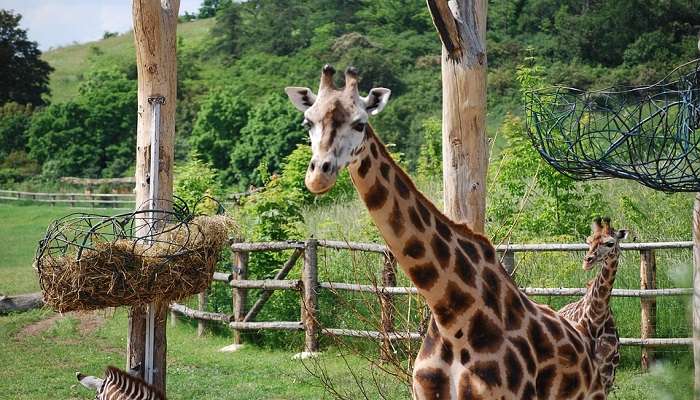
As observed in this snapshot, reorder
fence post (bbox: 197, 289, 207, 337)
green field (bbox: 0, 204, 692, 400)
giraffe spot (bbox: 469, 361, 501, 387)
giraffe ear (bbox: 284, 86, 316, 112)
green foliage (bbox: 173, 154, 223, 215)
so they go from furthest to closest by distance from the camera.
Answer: green foliage (bbox: 173, 154, 223, 215) < fence post (bbox: 197, 289, 207, 337) < green field (bbox: 0, 204, 692, 400) < giraffe spot (bbox: 469, 361, 501, 387) < giraffe ear (bbox: 284, 86, 316, 112)

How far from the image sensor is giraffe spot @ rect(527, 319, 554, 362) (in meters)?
4.95

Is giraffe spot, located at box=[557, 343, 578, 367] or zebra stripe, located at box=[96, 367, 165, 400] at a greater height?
giraffe spot, located at box=[557, 343, 578, 367]

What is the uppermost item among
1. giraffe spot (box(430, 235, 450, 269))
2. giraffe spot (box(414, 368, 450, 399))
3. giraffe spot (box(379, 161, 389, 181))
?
giraffe spot (box(379, 161, 389, 181))

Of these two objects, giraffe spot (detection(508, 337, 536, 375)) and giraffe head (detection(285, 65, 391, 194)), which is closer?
giraffe head (detection(285, 65, 391, 194))

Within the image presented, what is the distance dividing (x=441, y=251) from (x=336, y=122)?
3.11 ft

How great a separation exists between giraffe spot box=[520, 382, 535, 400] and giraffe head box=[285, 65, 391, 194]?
4.59 feet

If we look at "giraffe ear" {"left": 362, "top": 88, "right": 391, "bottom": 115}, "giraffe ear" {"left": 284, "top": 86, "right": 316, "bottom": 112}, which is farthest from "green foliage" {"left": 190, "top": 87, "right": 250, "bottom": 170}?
"giraffe ear" {"left": 362, "top": 88, "right": 391, "bottom": 115}

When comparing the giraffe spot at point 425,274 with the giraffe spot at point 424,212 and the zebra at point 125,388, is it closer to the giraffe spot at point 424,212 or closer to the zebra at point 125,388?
the giraffe spot at point 424,212

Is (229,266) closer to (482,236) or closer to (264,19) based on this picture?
(482,236)

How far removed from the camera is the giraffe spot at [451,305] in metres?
4.73

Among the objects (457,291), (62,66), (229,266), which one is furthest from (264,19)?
(457,291)

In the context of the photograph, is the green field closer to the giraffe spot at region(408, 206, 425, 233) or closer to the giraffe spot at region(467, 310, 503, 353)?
the giraffe spot at region(467, 310, 503, 353)

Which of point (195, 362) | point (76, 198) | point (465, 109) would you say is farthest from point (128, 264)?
point (76, 198)

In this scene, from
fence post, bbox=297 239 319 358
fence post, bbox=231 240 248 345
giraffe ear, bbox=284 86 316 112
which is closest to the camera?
giraffe ear, bbox=284 86 316 112
